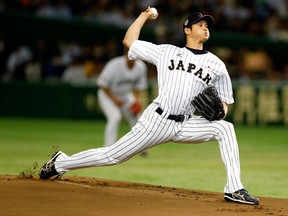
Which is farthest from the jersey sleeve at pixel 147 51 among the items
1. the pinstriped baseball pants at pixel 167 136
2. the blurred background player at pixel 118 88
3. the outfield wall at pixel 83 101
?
the outfield wall at pixel 83 101

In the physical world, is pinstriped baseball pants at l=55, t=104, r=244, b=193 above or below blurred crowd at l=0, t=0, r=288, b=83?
below

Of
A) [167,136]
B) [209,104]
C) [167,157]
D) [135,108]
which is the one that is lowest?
[167,157]

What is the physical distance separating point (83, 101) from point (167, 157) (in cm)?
840

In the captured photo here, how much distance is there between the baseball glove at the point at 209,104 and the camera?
Answer: 27.1ft

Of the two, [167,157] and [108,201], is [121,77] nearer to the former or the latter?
[167,157]

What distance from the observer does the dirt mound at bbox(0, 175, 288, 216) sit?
732 cm

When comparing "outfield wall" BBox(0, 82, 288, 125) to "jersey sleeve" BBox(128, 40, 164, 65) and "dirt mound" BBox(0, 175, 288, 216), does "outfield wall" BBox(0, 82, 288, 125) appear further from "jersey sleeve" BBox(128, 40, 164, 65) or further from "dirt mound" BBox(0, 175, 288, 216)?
"jersey sleeve" BBox(128, 40, 164, 65)

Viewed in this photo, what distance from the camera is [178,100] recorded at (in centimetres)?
843

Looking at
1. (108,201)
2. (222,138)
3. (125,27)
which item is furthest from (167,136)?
(125,27)

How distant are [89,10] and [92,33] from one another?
2.90ft

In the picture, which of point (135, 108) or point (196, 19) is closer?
point (196, 19)

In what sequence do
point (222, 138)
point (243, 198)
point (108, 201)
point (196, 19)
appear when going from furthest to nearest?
1. point (196, 19)
2. point (222, 138)
3. point (243, 198)
4. point (108, 201)

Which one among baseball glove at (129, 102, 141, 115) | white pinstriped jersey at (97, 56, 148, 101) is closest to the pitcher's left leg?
white pinstriped jersey at (97, 56, 148, 101)

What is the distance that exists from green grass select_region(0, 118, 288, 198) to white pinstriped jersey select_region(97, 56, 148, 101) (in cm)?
126
